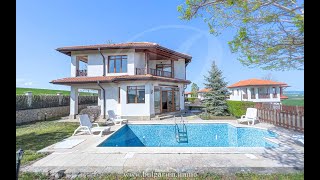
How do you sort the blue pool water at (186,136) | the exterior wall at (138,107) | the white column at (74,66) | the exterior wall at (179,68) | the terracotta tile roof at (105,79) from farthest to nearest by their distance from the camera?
the exterior wall at (179,68), the white column at (74,66), the exterior wall at (138,107), the terracotta tile roof at (105,79), the blue pool water at (186,136)

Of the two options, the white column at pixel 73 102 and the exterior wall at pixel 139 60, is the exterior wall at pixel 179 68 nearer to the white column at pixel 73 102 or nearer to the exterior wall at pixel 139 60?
the exterior wall at pixel 139 60

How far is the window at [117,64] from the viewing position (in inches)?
646

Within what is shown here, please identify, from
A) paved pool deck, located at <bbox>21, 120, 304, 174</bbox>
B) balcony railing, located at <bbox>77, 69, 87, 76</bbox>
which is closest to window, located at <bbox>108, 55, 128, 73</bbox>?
balcony railing, located at <bbox>77, 69, 87, 76</bbox>

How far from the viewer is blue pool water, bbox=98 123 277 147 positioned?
341 inches

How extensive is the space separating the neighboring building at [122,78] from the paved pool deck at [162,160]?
351 inches

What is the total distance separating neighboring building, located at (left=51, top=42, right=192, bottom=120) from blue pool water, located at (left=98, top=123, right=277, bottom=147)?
369 centimetres

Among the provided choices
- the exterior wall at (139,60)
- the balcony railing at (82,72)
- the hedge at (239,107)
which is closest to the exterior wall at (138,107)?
the exterior wall at (139,60)

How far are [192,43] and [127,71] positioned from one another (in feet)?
42.8

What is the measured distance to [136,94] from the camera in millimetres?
15656

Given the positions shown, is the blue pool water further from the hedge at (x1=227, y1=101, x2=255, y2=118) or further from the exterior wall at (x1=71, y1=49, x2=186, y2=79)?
the exterior wall at (x1=71, y1=49, x2=186, y2=79)

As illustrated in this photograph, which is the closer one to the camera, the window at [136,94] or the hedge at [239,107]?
the hedge at [239,107]

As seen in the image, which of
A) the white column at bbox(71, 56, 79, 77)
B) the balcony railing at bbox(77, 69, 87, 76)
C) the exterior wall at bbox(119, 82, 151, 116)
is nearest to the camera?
the exterior wall at bbox(119, 82, 151, 116)

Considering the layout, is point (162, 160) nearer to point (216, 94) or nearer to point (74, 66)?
point (74, 66)
